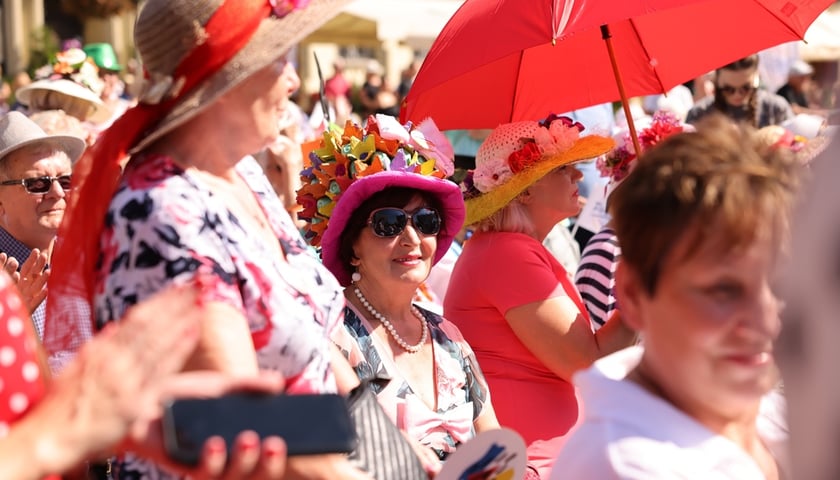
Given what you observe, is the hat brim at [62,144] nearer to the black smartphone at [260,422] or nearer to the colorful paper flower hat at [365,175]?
the colorful paper flower hat at [365,175]

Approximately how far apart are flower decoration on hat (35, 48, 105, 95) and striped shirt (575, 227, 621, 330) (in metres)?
3.61

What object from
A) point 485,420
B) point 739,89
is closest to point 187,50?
point 485,420

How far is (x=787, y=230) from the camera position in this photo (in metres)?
1.87

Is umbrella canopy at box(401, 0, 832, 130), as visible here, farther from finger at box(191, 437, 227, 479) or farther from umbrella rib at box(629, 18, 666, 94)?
finger at box(191, 437, 227, 479)

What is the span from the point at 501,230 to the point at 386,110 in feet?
30.3

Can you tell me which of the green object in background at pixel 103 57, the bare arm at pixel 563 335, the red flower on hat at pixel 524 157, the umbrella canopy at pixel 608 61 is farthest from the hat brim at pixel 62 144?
the green object in background at pixel 103 57

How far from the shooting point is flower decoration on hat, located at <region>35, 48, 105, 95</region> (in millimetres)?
7164

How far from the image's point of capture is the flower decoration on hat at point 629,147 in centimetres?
518

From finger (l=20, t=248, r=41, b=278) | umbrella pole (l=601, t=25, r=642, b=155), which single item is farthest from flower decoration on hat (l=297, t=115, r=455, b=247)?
finger (l=20, t=248, r=41, b=278)

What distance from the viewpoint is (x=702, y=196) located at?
187 cm

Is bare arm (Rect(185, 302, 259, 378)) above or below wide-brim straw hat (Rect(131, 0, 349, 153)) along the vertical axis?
below

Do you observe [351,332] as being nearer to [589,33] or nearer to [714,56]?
[589,33]

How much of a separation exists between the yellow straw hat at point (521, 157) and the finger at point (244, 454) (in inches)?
108

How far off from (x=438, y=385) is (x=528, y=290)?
26.8 inches
